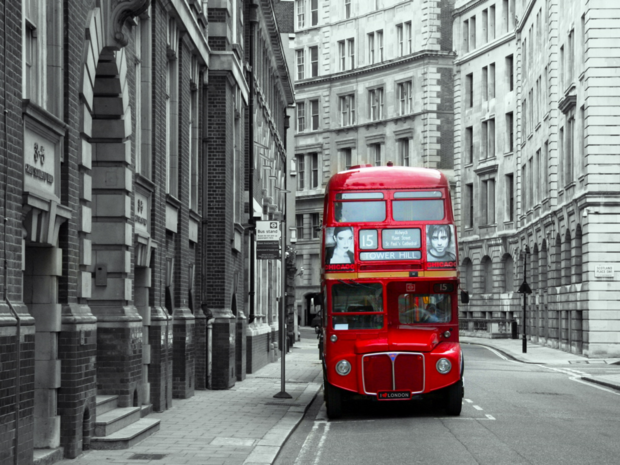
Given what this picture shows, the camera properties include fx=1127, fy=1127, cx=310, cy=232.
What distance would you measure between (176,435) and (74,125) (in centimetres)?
470

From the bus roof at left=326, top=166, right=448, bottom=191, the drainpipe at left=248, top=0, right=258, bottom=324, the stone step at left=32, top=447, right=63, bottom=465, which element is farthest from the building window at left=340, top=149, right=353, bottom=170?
the stone step at left=32, top=447, right=63, bottom=465

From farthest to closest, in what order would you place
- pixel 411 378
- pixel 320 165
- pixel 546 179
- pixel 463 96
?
1. pixel 320 165
2. pixel 463 96
3. pixel 546 179
4. pixel 411 378

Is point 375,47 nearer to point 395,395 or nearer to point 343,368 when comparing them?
point 343,368

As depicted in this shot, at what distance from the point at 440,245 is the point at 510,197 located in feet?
169

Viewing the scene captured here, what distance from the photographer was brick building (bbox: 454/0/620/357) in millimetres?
43969

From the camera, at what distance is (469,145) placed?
76188 millimetres

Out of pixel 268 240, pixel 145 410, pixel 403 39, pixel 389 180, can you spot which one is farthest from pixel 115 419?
pixel 403 39

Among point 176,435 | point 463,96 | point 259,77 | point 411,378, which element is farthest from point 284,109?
point 176,435

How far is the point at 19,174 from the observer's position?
1066 centimetres

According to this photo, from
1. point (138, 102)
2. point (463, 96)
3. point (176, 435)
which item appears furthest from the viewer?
point (463, 96)

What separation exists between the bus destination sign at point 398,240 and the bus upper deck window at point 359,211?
29cm

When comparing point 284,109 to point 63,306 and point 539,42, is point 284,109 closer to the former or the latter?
point 539,42

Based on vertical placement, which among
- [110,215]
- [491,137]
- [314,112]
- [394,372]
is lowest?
[394,372]

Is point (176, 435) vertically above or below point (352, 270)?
below
